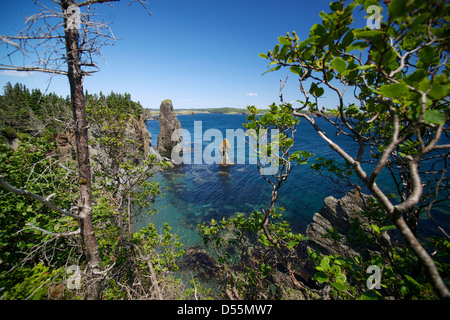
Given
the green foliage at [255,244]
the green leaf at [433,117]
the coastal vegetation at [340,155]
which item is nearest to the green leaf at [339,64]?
the coastal vegetation at [340,155]

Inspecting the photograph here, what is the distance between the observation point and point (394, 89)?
1.26 metres

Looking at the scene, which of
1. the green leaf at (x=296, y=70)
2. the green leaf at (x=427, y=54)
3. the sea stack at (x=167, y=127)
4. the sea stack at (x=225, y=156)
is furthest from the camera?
the sea stack at (x=167, y=127)

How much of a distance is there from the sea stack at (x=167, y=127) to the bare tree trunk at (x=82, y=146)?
37983mm

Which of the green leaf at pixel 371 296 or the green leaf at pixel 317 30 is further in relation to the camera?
the green leaf at pixel 317 30

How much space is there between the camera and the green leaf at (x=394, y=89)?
47.8 inches

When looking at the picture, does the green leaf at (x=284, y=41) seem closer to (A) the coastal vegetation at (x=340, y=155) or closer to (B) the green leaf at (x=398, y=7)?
(A) the coastal vegetation at (x=340, y=155)

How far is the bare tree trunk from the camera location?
2.90 m

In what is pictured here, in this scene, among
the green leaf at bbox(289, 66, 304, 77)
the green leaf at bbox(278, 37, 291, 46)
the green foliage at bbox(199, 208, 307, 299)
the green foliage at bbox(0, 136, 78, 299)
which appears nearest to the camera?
the green leaf at bbox(278, 37, 291, 46)

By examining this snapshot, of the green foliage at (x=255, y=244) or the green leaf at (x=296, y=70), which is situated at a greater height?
the green leaf at (x=296, y=70)

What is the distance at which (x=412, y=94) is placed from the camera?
133 cm

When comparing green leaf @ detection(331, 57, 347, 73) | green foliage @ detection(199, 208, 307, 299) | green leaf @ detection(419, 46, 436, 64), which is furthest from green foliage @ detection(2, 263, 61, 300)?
green leaf @ detection(419, 46, 436, 64)

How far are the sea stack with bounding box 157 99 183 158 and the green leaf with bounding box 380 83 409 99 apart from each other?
4113cm

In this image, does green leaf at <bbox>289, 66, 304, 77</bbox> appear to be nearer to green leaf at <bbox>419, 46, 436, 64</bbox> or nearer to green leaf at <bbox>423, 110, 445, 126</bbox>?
green leaf at <bbox>419, 46, 436, 64</bbox>
